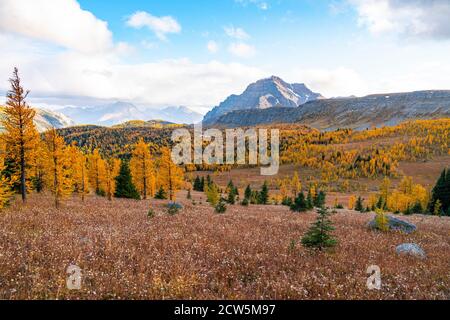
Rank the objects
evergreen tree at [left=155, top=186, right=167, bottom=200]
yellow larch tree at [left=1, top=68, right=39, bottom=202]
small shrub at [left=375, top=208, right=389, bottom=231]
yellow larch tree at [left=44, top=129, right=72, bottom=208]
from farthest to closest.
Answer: evergreen tree at [left=155, top=186, right=167, bottom=200] → yellow larch tree at [left=44, top=129, right=72, bottom=208] → yellow larch tree at [left=1, top=68, right=39, bottom=202] → small shrub at [left=375, top=208, right=389, bottom=231]

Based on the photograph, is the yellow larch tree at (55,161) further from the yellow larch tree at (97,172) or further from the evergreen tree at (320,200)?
the evergreen tree at (320,200)

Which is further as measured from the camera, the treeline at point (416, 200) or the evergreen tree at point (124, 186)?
the treeline at point (416, 200)

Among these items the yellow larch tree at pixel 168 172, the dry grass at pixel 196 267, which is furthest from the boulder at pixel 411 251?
the yellow larch tree at pixel 168 172

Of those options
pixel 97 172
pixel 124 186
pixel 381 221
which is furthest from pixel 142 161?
pixel 381 221

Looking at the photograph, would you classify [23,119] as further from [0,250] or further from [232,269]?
[232,269]

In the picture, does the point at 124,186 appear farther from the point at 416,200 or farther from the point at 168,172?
the point at 416,200

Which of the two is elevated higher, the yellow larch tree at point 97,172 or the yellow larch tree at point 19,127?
the yellow larch tree at point 19,127

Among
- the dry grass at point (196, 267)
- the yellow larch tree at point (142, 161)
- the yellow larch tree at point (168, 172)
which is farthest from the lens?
the yellow larch tree at point (168, 172)

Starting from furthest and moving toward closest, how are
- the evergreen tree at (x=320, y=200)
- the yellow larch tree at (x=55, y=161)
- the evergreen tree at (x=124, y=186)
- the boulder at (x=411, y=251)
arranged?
1. the evergreen tree at (x=124, y=186)
2. the yellow larch tree at (x=55, y=161)
3. the evergreen tree at (x=320, y=200)
4. the boulder at (x=411, y=251)

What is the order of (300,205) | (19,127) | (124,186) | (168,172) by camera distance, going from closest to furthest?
(19,127)
(300,205)
(124,186)
(168,172)

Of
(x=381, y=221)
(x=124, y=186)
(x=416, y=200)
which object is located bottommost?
(x=416, y=200)

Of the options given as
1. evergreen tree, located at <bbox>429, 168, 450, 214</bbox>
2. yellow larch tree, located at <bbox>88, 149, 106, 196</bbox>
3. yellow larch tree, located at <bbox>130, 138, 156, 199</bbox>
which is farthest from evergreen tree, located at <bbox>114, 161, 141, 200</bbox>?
evergreen tree, located at <bbox>429, 168, 450, 214</bbox>

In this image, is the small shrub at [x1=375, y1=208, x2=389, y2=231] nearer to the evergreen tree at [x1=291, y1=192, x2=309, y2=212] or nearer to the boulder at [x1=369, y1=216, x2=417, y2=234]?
the boulder at [x1=369, y1=216, x2=417, y2=234]

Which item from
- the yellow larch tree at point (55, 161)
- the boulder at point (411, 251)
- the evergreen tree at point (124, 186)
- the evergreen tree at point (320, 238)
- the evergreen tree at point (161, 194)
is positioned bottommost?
the evergreen tree at point (161, 194)
